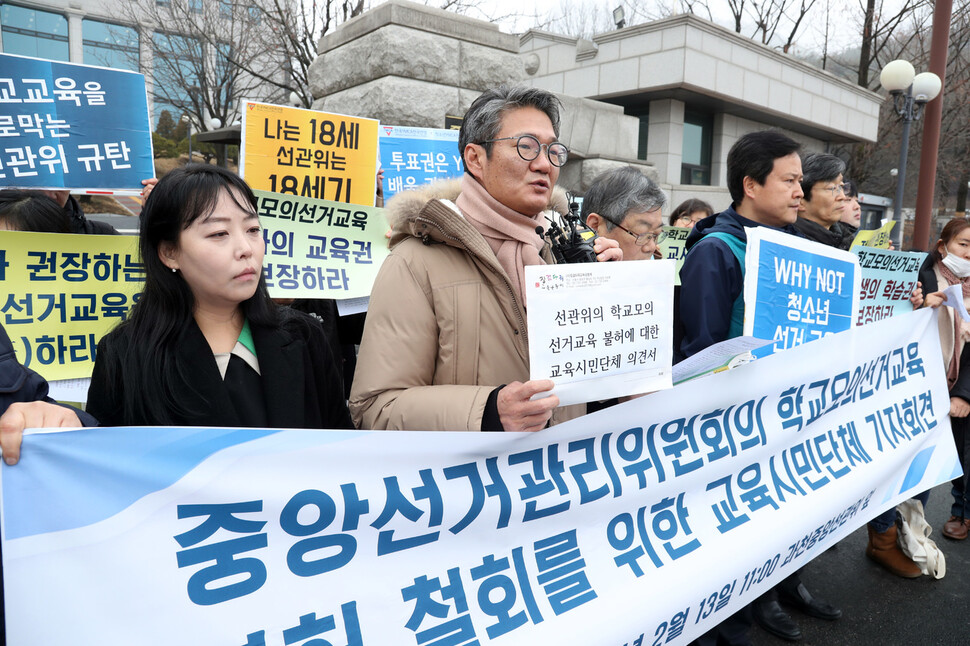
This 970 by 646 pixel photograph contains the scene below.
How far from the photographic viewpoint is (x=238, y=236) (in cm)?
185

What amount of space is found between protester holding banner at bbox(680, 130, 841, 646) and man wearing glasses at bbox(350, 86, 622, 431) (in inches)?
27.3

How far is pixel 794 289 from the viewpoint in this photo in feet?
8.32

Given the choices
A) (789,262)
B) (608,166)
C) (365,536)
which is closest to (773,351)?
(789,262)

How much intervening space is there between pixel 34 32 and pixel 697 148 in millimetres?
27418

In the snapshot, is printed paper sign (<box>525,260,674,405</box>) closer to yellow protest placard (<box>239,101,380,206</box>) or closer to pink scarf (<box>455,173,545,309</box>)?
pink scarf (<box>455,173,545,309</box>)

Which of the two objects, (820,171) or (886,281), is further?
(820,171)

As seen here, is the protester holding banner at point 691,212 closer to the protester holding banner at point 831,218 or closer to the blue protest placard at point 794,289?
the protester holding banner at point 831,218

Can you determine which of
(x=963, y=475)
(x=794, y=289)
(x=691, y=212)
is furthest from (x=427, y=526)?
(x=691, y=212)

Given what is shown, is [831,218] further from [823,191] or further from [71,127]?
[71,127]

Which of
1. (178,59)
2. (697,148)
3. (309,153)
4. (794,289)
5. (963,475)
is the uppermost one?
(178,59)

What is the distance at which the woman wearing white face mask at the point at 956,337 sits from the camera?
351cm

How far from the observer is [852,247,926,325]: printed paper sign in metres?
3.42

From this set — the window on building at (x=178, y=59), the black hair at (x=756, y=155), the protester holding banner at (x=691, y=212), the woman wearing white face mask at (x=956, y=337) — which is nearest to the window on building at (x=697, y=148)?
the window on building at (x=178, y=59)

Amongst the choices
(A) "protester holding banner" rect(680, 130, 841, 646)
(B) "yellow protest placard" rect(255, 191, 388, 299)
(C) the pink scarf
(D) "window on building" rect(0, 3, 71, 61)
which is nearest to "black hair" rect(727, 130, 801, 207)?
(A) "protester holding banner" rect(680, 130, 841, 646)
